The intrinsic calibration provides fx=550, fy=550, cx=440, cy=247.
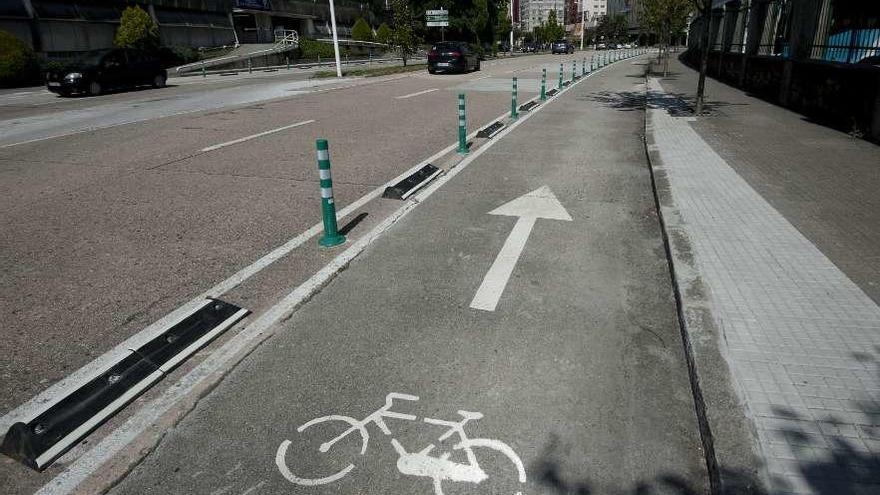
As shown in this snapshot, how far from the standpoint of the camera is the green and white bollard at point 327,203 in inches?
204

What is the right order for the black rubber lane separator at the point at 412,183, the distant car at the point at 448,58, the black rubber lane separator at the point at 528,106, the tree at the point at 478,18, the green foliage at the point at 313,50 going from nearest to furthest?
the black rubber lane separator at the point at 412,183 < the black rubber lane separator at the point at 528,106 < the distant car at the point at 448,58 < the green foliage at the point at 313,50 < the tree at the point at 478,18

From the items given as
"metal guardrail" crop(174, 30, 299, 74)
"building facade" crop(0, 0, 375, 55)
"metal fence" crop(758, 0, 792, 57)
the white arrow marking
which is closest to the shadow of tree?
the white arrow marking

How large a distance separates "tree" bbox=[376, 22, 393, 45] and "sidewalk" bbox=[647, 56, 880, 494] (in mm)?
39440

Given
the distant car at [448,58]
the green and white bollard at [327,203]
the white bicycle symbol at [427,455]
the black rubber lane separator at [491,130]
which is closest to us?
the white bicycle symbol at [427,455]

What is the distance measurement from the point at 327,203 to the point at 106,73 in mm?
22499

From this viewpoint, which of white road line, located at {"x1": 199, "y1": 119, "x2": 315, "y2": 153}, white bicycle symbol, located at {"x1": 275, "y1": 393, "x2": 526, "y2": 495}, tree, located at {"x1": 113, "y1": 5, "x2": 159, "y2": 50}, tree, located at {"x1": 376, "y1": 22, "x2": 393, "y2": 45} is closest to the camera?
white bicycle symbol, located at {"x1": 275, "y1": 393, "x2": 526, "y2": 495}

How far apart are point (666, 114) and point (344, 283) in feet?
39.7

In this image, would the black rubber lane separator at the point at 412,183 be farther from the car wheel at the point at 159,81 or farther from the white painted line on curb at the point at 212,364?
the car wheel at the point at 159,81

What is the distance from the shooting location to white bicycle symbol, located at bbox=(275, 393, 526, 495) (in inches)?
107

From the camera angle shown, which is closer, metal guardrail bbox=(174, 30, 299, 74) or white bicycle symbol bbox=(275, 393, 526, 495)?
white bicycle symbol bbox=(275, 393, 526, 495)

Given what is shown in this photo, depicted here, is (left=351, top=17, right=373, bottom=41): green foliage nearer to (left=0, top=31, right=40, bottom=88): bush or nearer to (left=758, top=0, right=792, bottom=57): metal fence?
(left=0, top=31, right=40, bottom=88): bush

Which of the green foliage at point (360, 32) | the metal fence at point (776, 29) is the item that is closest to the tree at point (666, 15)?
the metal fence at point (776, 29)

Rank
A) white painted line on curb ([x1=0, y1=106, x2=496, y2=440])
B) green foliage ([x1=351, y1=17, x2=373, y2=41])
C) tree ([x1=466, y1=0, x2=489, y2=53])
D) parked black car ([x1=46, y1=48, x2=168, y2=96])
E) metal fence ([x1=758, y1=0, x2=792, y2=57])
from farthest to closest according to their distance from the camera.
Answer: tree ([x1=466, y1=0, x2=489, y2=53]), green foliage ([x1=351, y1=17, x2=373, y2=41]), parked black car ([x1=46, y1=48, x2=168, y2=96]), metal fence ([x1=758, y1=0, x2=792, y2=57]), white painted line on curb ([x1=0, y1=106, x2=496, y2=440])

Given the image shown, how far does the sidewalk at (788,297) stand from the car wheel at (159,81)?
24.8m
